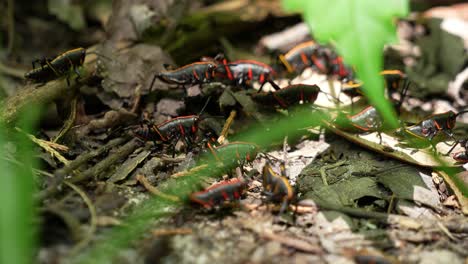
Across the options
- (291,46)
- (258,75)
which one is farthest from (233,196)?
(291,46)

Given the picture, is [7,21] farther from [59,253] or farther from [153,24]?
[59,253]

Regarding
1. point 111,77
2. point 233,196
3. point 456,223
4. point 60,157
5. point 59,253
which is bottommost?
point 456,223

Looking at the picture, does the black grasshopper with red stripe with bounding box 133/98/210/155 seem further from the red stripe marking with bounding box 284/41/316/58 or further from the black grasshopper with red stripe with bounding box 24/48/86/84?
the red stripe marking with bounding box 284/41/316/58

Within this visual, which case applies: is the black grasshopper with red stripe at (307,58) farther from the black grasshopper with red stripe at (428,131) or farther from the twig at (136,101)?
the twig at (136,101)

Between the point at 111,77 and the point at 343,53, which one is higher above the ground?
the point at 343,53

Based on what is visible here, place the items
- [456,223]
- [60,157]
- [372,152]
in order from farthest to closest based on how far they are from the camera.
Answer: [372,152], [60,157], [456,223]

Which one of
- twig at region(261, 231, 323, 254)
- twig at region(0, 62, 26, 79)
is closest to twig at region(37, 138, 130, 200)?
twig at region(261, 231, 323, 254)

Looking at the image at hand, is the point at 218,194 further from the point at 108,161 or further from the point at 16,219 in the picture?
the point at 16,219
